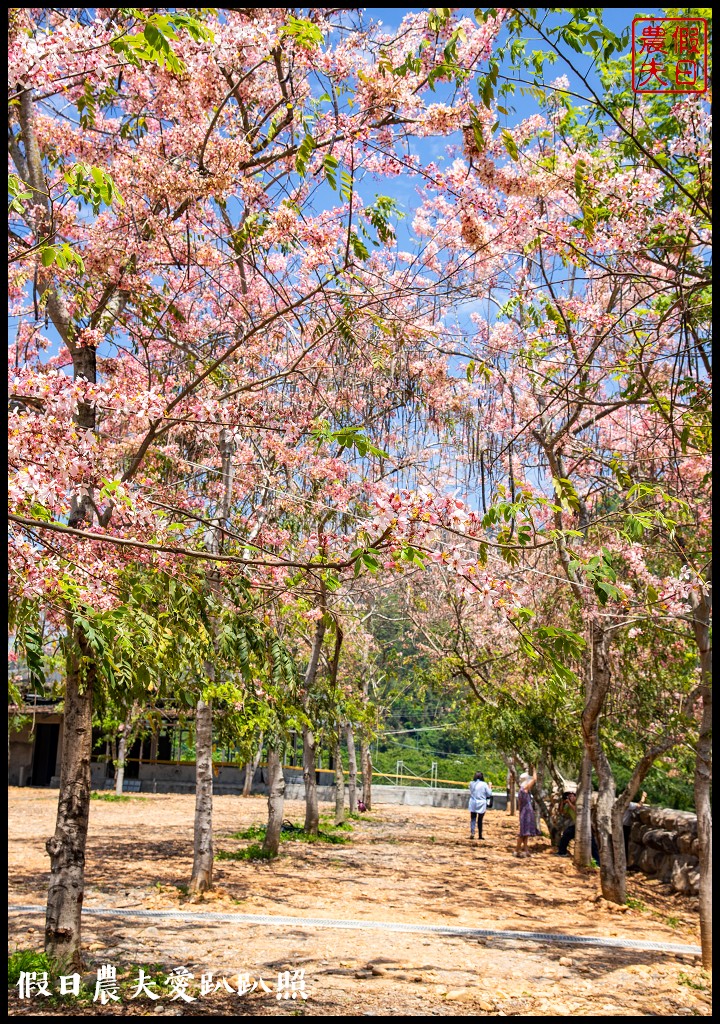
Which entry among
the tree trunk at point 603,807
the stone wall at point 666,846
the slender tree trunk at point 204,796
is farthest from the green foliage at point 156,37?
the stone wall at point 666,846

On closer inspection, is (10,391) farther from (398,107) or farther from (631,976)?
(631,976)

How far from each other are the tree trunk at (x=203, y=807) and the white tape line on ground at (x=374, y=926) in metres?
0.92

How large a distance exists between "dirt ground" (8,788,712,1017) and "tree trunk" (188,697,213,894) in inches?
9.1

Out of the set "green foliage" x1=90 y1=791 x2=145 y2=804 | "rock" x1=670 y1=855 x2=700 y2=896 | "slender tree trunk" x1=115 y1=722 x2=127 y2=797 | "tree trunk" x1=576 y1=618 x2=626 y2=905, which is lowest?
"green foliage" x1=90 y1=791 x2=145 y2=804

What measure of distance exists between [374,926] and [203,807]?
2.38 m

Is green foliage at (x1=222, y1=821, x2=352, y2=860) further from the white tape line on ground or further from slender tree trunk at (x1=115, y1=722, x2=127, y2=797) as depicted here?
slender tree trunk at (x1=115, y1=722, x2=127, y2=797)

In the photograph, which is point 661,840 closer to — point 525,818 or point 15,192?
point 525,818

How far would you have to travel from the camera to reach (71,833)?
17.4ft

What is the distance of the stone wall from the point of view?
1112 centimetres

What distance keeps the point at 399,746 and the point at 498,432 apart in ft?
101

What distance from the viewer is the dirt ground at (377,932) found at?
516 cm

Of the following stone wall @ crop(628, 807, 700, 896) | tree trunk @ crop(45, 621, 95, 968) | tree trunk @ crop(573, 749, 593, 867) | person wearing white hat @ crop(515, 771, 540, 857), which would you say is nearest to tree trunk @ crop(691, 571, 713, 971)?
tree trunk @ crop(573, 749, 593, 867)

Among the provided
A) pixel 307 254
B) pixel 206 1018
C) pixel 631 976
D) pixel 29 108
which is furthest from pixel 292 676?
pixel 29 108

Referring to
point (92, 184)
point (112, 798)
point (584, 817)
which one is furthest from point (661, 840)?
point (112, 798)
